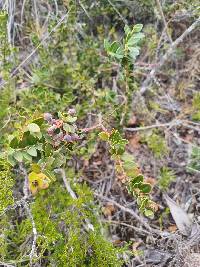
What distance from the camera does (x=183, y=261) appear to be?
2102 millimetres

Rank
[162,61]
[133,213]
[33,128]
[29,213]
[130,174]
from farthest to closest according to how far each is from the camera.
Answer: [162,61] < [133,213] < [29,213] < [130,174] < [33,128]

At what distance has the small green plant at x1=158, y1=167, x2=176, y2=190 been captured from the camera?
245 centimetres

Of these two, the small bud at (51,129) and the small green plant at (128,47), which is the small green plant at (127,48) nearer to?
the small green plant at (128,47)

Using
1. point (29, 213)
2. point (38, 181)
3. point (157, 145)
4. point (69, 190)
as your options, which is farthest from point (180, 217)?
point (38, 181)

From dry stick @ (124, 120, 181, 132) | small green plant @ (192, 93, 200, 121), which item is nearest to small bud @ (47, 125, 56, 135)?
dry stick @ (124, 120, 181, 132)

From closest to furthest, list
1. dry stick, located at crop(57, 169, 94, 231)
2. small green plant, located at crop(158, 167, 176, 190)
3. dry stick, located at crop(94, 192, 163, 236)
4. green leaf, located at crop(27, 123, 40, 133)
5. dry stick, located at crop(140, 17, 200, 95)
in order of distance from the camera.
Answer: green leaf, located at crop(27, 123, 40, 133), dry stick, located at crop(57, 169, 94, 231), dry stick, located at crop(94, 192, 163, 236), small green plant, located at crop(158, 167, 176, 190), dry stick, located at crop(140, 17, 200, 95)

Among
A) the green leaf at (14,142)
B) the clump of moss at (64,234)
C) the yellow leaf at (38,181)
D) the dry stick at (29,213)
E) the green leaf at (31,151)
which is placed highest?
the green leaf at (14,142)

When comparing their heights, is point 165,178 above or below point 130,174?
below

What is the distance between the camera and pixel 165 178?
8.04ft

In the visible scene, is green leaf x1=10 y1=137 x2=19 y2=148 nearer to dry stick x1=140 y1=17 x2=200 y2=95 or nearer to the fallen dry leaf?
the fallen dry leaf

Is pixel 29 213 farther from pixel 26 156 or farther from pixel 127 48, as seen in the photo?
pixel 127 48

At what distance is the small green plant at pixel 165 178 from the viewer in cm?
245

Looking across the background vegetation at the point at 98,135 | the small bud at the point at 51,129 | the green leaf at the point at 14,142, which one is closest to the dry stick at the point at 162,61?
the background vegetation at the point at 98,135

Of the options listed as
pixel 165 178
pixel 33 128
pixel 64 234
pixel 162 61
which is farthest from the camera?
pixel 162 61
